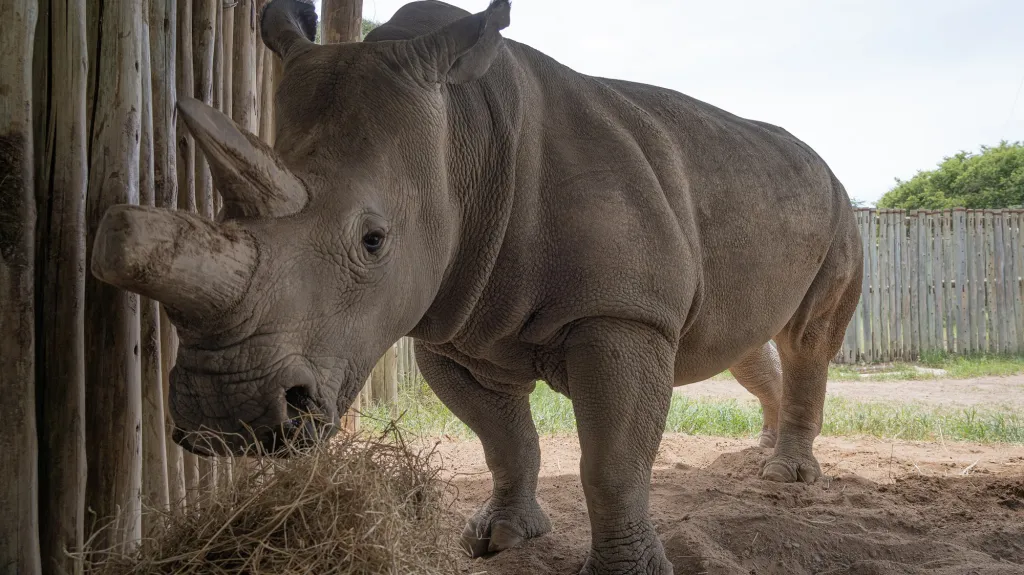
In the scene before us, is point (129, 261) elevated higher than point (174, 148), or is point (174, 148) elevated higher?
point (174, 148)

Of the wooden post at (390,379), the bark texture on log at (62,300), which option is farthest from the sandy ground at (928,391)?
the bark texture on log at (62,300)

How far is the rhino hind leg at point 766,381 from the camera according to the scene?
5.95m

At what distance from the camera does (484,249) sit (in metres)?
2.98

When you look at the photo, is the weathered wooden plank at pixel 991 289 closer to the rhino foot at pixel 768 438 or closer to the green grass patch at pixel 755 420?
the green grass patch at pixel 755 420

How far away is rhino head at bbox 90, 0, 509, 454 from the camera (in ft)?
6.48

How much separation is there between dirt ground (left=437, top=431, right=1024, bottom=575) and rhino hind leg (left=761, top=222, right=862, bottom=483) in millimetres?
181

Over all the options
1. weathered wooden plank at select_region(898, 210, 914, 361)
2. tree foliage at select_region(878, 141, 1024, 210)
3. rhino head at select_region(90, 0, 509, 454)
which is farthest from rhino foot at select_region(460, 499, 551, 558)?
tree foliage at select_region(878, 141, 1024, 210)

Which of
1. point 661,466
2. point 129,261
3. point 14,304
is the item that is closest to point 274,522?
point 129,261

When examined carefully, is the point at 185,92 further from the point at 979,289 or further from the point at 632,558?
the point at 979,289

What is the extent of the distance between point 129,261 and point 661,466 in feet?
14.3

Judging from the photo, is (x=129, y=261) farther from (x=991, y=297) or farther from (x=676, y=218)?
(x=991, y=297)

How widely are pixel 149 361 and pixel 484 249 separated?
46.3 inches

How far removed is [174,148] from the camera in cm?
296

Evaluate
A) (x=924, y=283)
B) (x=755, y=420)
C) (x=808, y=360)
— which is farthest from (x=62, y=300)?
(x=924, y=283)
